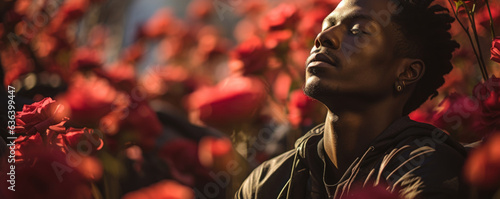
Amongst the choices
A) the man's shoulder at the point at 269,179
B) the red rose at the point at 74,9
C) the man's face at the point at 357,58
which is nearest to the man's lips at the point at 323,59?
the man's face at the point at 357,58

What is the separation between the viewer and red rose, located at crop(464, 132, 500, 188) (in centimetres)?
46

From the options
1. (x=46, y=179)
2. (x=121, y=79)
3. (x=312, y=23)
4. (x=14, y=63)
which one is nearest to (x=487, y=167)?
(x=46, y=179)

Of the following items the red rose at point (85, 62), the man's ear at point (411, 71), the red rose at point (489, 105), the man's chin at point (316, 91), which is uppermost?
the red rose at point (85, 62)

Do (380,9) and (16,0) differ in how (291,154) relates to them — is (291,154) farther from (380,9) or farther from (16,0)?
(16,0)

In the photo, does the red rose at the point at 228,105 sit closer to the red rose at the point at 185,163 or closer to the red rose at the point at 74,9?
the red rose at the point at 185,163

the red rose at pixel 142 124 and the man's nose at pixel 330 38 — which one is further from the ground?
the man's nose at pixel 330 38

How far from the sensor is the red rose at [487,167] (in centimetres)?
46

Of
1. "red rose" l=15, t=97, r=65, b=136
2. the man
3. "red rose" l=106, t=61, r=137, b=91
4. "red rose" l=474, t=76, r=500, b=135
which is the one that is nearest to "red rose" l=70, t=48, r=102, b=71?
"red rose" l=106, t=61, r=137, b=91

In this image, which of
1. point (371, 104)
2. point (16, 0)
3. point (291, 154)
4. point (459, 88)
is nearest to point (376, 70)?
point (371, 104)

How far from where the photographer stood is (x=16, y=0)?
93 centimetres

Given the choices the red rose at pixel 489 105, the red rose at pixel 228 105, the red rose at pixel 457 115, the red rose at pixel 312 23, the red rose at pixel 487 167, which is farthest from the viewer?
the red rose at pixel 312 23

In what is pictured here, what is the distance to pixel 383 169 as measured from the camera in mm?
573

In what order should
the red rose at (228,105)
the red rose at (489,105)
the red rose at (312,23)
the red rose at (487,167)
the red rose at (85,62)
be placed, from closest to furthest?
1. the red rose at (487,167)
2. the red rose at (489,105)
3. the red rose at (228,105)
4. the red rose at (312,23)
5. the red rose at (85,62)

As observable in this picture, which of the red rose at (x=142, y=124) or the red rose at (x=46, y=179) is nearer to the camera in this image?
the red rose at (x=46, y=179)
